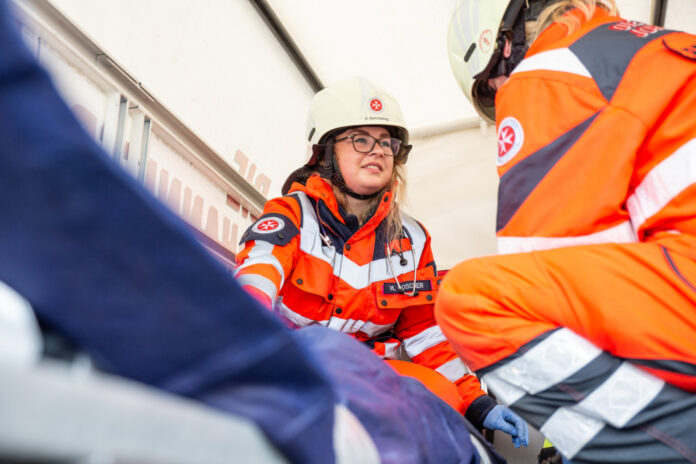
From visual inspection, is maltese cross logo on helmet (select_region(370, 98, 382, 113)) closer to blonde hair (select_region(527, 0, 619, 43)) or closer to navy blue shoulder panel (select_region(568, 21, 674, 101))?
blonde hair (select_region(527, 0, 619, 43))

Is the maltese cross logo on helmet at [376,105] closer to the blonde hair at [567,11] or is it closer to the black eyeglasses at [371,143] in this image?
the black eyeglasses at [371,143]

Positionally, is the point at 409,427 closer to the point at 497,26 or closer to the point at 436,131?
the point at 497,26

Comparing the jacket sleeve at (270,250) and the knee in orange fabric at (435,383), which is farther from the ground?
the jacket sleeve at (270,250)

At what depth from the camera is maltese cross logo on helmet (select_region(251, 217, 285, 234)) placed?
1.95 meters

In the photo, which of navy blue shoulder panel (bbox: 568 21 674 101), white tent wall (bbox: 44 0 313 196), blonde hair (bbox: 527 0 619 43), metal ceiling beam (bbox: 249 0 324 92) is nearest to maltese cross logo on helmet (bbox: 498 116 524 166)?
navy blue shoulder panel (bbox: 568 21 674 101)

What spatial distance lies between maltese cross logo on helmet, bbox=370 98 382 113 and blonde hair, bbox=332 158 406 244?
225 mm

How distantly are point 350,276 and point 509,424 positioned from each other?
0.70m

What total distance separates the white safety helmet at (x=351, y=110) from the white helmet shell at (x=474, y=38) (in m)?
0.69

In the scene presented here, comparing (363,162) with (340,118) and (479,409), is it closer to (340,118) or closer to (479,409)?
(340,118)

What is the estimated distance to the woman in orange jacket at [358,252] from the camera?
186cm

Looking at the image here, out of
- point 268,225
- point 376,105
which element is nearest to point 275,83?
point 376,105

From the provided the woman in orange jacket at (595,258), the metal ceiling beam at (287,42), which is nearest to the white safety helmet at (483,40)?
the woman in orange jacket at (595,258)

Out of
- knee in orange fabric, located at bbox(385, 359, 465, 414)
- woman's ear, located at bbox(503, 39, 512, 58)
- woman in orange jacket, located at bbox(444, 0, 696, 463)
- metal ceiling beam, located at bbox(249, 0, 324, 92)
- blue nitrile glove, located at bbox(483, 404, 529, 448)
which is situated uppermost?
metal ceiling beam, located at bbox(249, 0, 324, 92)

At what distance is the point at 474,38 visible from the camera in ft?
4.90
